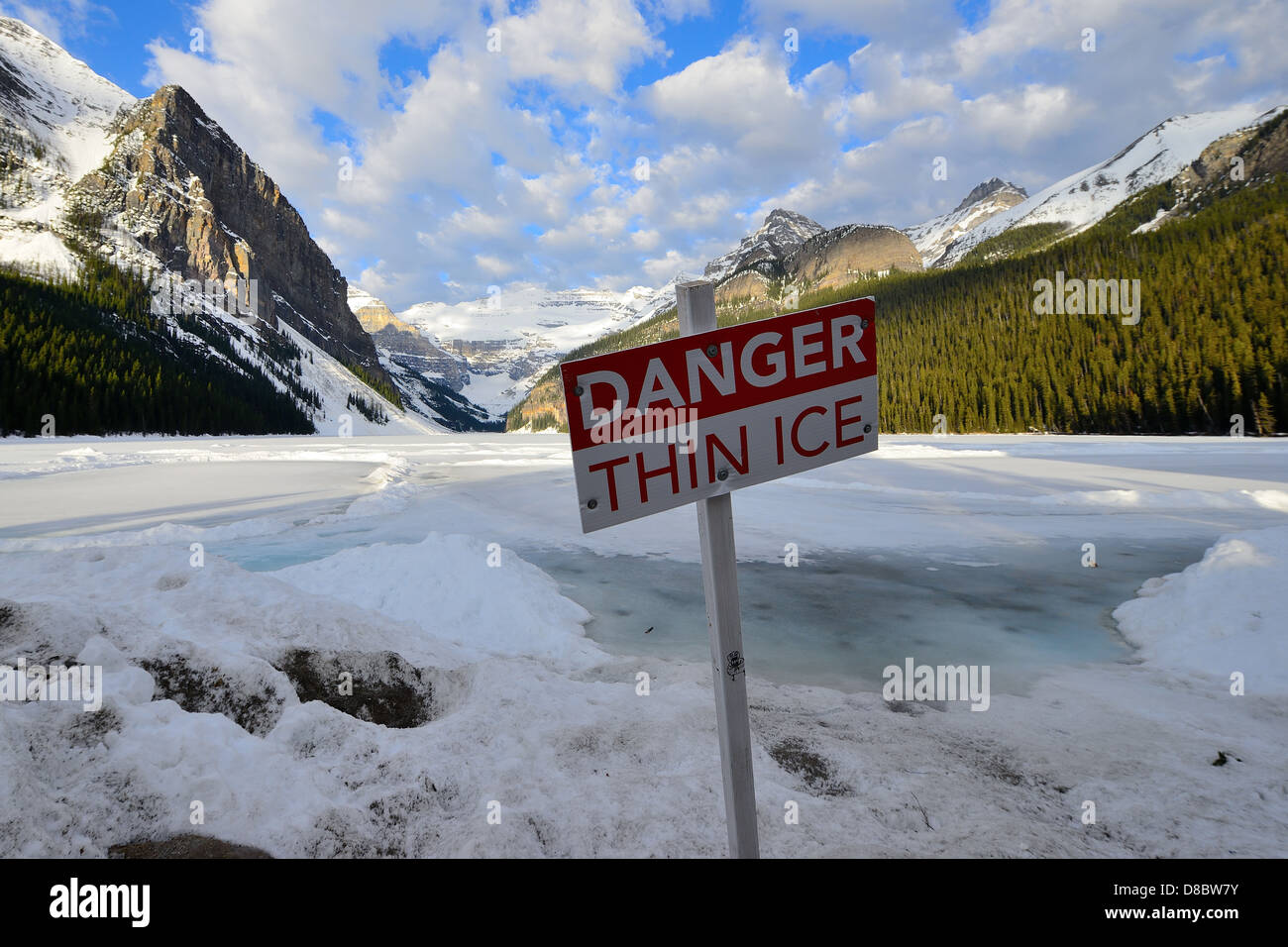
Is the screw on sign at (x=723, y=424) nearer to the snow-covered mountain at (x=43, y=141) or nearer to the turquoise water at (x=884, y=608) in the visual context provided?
the turquoise water at (x=884, y=608)

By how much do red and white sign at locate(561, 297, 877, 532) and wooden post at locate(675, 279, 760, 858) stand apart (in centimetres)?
12

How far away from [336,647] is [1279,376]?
7398cm

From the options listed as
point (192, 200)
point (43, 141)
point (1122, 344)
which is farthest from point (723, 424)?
point (43, 141)

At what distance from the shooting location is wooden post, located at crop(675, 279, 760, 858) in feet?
7.22

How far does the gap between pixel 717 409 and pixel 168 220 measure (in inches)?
7872

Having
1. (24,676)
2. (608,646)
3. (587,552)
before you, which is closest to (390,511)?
(587,552)

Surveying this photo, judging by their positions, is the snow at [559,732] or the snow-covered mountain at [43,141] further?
the snow-covered mountain at [43,141]

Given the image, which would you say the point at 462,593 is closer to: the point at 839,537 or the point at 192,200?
the point at 839,537

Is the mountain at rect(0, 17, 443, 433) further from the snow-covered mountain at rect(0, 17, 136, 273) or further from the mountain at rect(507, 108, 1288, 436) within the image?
the mountain at rect(507, 108, 1288, 436)

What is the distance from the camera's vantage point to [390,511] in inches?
682

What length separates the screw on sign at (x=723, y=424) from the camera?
6.82ft

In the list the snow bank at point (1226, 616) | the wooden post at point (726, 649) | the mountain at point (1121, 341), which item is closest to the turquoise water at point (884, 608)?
the snow bank at point (1226, 616)

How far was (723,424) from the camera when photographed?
2.23 m
